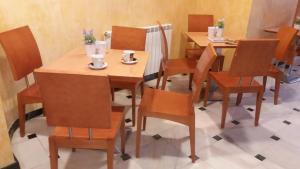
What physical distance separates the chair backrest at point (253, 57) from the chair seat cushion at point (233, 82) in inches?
5.9

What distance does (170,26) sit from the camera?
129 inches

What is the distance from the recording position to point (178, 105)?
1.94 meters

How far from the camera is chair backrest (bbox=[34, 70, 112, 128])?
124 cm

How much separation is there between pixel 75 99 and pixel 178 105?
88cm

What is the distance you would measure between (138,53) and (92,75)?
1027 mm

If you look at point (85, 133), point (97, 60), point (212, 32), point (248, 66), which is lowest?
point (85, 133)

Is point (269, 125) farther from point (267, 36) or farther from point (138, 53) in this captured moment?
point (267, 36)

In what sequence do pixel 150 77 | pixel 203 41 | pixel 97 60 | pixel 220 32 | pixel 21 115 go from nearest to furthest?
pixel 97 60 → pixel 21 115 → pixel 203 41 → pixel 220 32 → pixel 150 77

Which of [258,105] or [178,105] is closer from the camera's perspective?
[178,105]

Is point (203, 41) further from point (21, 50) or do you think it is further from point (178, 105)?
point (21, 50)

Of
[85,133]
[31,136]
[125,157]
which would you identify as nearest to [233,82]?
[125,157]

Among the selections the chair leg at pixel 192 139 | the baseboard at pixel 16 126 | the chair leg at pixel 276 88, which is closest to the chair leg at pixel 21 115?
the baseboard at pixel 16 126

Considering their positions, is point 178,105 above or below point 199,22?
below

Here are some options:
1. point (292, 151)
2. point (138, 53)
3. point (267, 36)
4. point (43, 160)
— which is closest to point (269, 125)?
point (292, 151)
